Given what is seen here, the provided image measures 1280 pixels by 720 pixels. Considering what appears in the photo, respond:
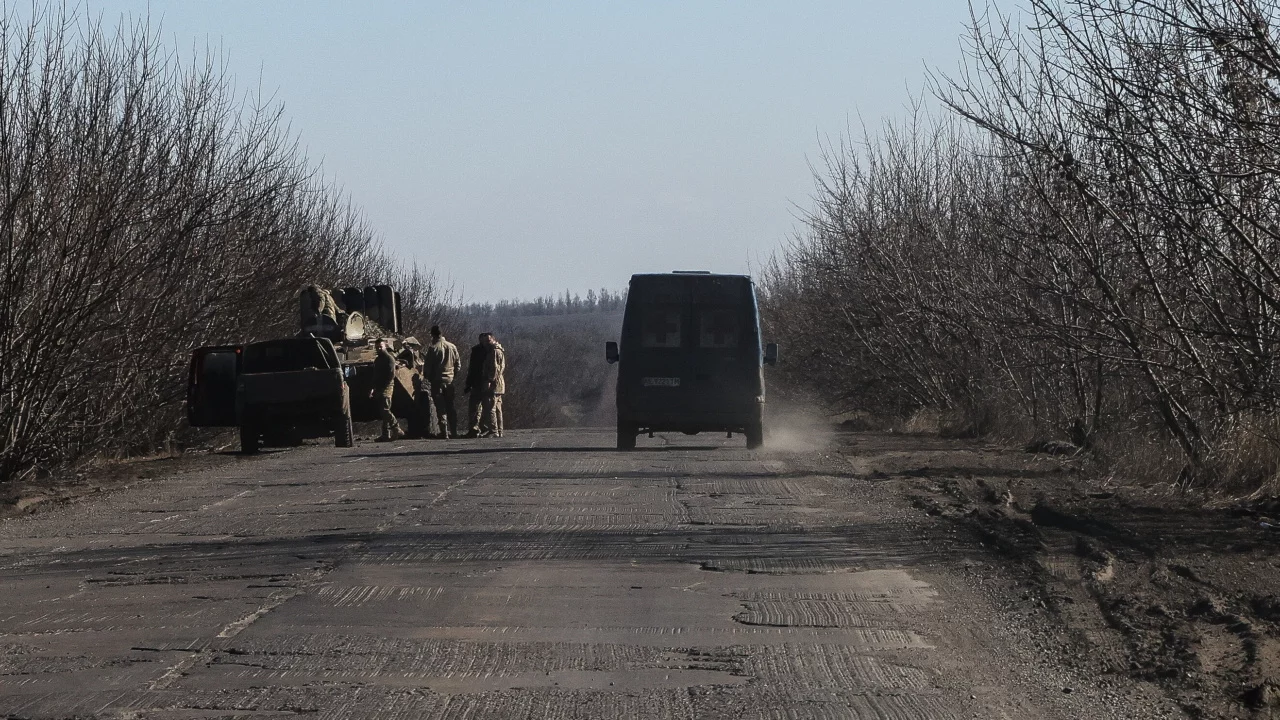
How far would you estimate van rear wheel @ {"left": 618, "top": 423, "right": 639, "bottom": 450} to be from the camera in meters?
21.4

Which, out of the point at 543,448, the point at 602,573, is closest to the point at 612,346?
the point at 543,448

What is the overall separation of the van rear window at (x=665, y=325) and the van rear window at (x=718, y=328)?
32 centimetres

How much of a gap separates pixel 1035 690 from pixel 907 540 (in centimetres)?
451

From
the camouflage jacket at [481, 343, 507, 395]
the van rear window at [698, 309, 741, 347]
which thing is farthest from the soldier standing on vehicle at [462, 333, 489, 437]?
the van rear window at [698, 309, 741, 347]

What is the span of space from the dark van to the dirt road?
24.7 feet

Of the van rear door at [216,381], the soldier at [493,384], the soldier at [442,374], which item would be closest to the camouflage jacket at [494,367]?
the soldier at [493,384]

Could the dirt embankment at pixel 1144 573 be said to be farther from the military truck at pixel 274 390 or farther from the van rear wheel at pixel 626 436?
the military truck at pixel 274 390

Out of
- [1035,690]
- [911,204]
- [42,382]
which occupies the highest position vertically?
[911,204]

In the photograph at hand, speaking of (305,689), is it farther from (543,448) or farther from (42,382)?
(543,448)

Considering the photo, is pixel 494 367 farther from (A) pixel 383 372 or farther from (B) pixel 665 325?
(B) pixel 665 325

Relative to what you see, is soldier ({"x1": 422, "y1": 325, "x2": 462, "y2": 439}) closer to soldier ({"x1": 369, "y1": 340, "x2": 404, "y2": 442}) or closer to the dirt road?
soldier ({"x1": 369, "y1": 340, "x2": 404, "y2": 442})

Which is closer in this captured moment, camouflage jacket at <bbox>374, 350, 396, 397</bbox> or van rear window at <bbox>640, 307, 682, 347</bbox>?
van rear window at <bbox>640, 307, 682, 347</bbox>

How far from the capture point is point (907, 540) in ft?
33.2

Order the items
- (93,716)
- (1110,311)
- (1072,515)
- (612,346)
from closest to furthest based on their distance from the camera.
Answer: (93,716)
(1072,515)
(1110,311)
(612,346)
